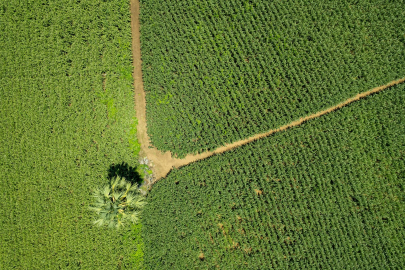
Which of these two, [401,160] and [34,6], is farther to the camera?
[34,6]

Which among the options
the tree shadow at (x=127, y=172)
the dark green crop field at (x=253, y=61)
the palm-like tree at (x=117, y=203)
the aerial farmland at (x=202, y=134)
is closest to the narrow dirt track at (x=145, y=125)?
the aerial farmland at (x=202, y=134)

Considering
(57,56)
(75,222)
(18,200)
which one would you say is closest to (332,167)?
(75,222)

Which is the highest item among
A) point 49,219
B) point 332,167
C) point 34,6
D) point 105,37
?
point 34,6

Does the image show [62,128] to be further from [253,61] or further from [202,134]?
[253,61]

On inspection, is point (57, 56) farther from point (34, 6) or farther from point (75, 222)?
point (75, 222)

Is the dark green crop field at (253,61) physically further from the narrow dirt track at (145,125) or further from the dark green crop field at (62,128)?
the dark green crop field at (62,128)
